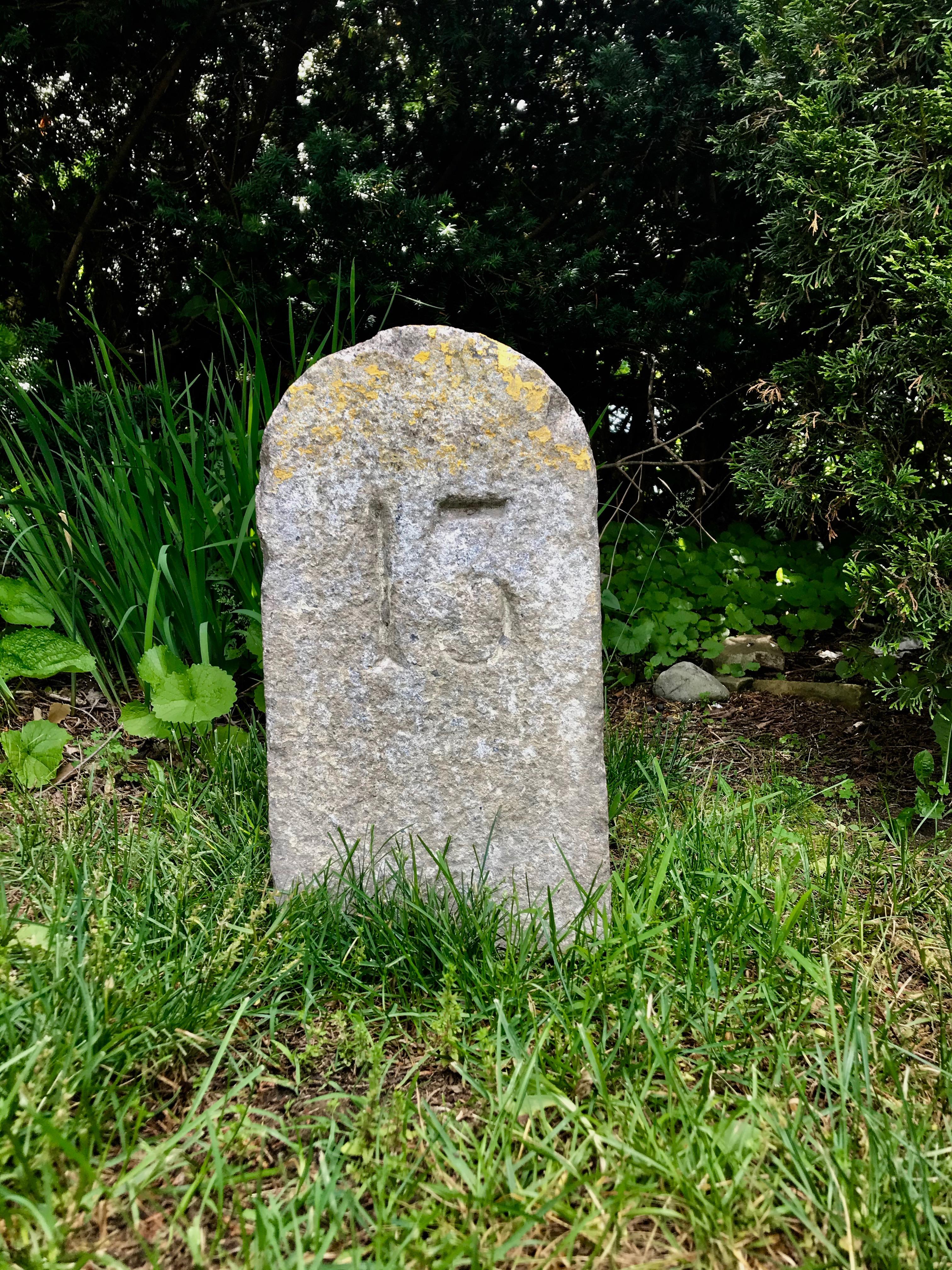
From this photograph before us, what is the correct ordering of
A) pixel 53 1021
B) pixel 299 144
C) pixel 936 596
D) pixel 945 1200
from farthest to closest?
pixel 299 144
pixel 936 596
pixel 53 1021
pixel 945 1200

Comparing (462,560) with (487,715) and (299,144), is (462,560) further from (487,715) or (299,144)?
(299,144)

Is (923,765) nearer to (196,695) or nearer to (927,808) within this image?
(927,808)

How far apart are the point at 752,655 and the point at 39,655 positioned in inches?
99.1

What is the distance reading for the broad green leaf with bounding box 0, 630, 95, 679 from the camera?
2426 mm

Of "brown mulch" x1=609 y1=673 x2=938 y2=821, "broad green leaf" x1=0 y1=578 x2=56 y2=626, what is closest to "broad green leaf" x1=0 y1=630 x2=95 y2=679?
"broad green leaf" x1=0 y1=578 x2=56 y2=626

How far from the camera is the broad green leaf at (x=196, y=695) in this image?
2170mm

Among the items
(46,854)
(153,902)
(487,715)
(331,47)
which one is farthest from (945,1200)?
(331,47)

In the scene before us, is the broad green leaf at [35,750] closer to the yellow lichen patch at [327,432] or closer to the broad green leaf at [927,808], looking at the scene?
the yellow lichen patch at [327,432]

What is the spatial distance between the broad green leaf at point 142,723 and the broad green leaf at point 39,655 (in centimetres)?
28

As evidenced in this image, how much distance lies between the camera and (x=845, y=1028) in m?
1.49

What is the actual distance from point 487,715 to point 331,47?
3.41 meters

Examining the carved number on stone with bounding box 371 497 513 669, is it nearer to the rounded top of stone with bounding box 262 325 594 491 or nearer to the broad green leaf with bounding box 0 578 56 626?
the rounded top of stone with bounding box 262 325 594 491

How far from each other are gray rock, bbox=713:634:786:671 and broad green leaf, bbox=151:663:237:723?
2023 mm

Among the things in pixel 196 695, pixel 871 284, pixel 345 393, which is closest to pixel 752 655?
pixel 871 284
